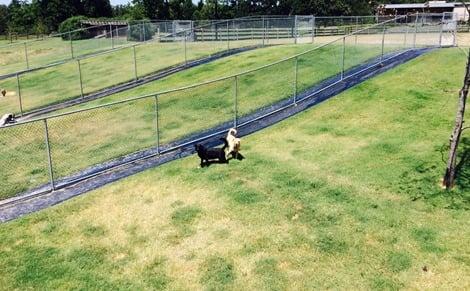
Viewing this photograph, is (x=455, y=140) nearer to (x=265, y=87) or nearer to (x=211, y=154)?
(x=211, y=154)

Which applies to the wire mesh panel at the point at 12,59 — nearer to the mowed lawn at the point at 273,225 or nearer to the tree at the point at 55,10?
the mowed lawn at the point at 273,225

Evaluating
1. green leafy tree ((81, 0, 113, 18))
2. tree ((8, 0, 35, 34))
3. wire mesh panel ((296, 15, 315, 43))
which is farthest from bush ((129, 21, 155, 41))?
green leafy tree ((81, 0, 113, 18))

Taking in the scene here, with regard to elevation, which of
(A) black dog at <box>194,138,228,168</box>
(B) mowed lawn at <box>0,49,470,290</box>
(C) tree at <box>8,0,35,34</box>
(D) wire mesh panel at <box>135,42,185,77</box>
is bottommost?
(B) mowed lawn at <box>0,49,470,290</box>

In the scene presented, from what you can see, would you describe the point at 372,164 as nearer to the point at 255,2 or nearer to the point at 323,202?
the point at 323,202

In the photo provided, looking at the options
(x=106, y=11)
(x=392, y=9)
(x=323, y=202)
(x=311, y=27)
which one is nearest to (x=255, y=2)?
(x=392, y=9)

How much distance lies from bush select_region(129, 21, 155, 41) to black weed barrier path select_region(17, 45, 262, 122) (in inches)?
416

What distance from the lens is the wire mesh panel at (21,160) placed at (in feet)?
33.5

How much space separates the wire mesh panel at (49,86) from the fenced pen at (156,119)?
1.64 ft

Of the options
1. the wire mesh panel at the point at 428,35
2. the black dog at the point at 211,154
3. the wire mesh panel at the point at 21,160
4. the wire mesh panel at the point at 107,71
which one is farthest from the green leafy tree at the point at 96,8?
the black dog at the point at 211,154

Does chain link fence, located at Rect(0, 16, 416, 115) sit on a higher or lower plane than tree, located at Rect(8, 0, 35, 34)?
lower

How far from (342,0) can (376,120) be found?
5651 centimetres

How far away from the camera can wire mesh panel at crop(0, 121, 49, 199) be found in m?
10.2

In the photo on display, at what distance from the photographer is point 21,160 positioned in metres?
11.8

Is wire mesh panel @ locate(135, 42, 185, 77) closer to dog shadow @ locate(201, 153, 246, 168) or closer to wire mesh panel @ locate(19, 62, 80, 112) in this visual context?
wire mesh panel @ locate(19, 62, 80, 112)
